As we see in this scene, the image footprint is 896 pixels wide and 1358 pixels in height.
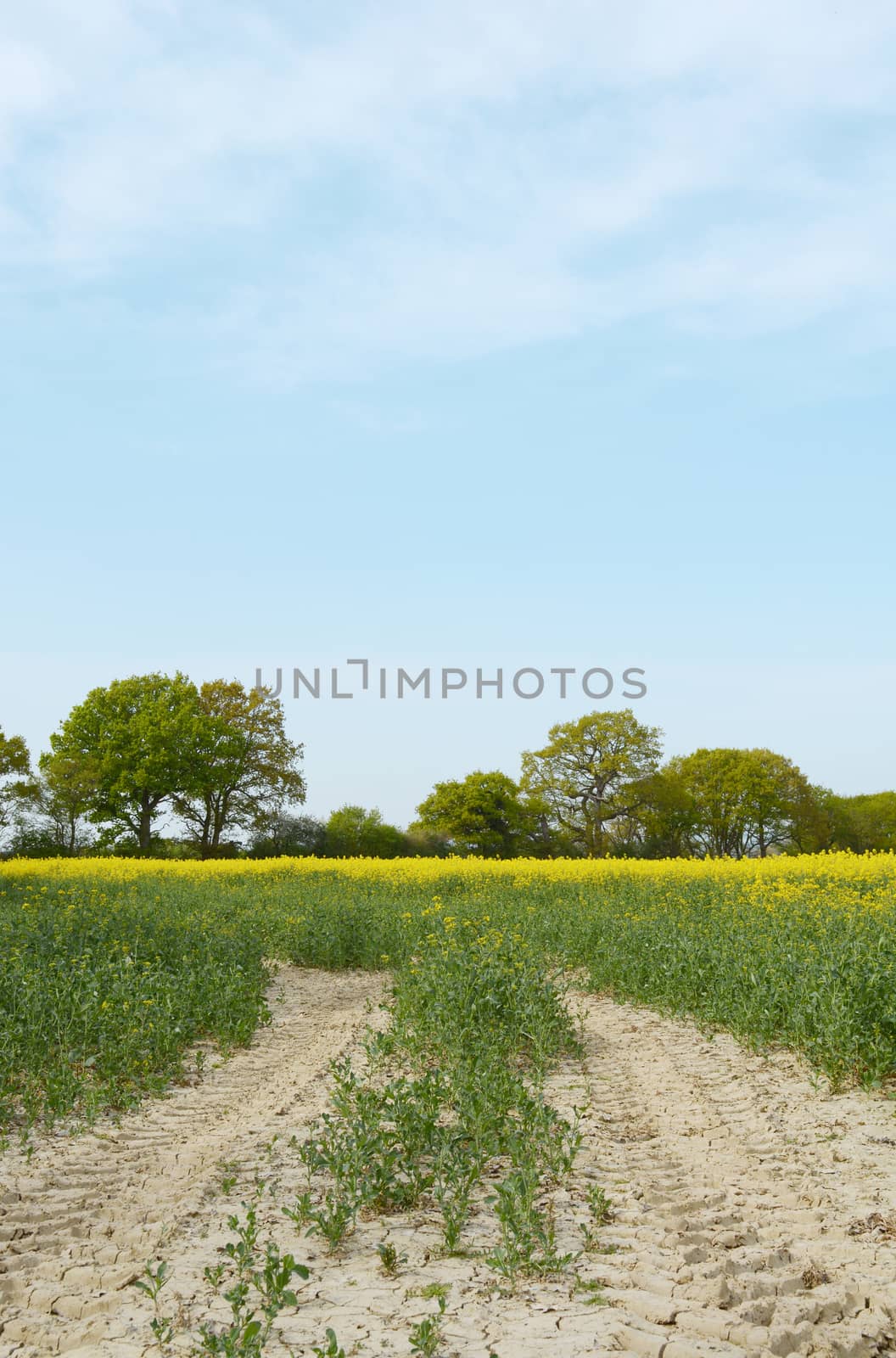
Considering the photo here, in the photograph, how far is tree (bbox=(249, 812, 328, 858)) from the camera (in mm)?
50250

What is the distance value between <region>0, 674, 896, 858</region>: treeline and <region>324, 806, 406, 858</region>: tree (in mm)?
97

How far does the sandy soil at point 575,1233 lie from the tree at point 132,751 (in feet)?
134

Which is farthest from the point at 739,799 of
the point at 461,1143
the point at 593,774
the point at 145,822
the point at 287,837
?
the point at 461,1143

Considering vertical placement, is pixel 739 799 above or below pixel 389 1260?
above

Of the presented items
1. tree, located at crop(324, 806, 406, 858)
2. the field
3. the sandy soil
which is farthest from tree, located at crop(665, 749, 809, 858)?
the sandy soil

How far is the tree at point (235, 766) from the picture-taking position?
48.3 meters

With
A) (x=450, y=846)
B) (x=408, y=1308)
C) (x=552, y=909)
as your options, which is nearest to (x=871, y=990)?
(x=408, y=1308)

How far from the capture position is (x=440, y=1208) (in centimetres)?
497

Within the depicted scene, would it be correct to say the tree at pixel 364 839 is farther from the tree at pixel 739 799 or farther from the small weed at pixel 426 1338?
the small weed at pixel 426 1338

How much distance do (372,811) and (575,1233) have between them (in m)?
60.2

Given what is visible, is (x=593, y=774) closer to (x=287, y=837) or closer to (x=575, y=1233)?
(x=287, y=837)

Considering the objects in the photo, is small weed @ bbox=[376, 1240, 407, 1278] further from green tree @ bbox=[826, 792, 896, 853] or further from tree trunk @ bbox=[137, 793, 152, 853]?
green tree @ bbox=[826, 792, 896, 853]

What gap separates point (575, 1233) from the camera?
462 cm

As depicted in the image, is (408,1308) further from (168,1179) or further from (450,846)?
(450,846)
